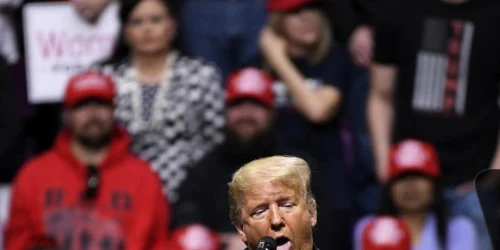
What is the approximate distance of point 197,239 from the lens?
279 inches

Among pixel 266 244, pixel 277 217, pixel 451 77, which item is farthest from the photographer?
pixel 451 77

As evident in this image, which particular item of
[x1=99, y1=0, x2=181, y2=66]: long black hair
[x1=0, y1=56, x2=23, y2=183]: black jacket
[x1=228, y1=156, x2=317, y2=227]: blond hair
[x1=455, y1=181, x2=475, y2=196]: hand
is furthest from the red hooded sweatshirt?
[x1=228, y1=156, x2=317, y2=227]: blond hair

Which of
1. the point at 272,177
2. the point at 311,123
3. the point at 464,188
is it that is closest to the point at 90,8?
the point at 311,123

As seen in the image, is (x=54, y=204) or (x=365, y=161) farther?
(x=365, y=161)

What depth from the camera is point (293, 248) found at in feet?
12.3

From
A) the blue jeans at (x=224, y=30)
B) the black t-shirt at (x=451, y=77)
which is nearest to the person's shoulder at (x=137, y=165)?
the blue jeans at (x=224, y=30)

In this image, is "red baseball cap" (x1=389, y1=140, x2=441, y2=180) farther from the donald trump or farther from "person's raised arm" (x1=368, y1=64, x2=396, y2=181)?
the donald trump

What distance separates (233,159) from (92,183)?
2.34 feet

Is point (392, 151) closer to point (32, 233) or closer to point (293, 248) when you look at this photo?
point (32, 233)

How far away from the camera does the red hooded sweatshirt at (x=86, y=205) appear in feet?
24.0

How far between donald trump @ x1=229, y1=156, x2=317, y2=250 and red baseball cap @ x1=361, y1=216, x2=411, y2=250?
3.15 m

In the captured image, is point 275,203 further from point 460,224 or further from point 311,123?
point 311,123

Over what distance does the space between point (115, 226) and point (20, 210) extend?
1.82ft

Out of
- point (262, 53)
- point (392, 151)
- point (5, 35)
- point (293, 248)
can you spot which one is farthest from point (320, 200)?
point (293, 248)
